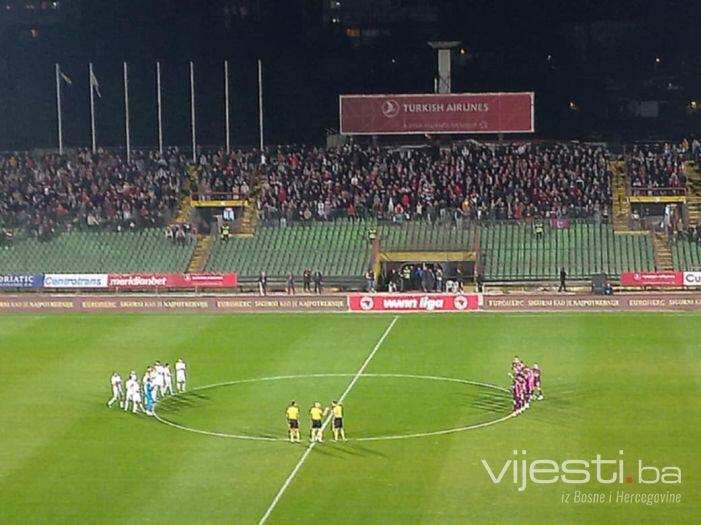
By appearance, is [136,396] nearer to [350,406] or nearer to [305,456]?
[350,406]

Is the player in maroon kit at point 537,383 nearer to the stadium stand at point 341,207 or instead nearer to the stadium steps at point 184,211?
the stadium stand at point 341,207

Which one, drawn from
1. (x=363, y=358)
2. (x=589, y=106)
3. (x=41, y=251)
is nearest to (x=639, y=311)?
(x=363, y=358)

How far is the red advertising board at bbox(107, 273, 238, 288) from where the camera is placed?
225 ft

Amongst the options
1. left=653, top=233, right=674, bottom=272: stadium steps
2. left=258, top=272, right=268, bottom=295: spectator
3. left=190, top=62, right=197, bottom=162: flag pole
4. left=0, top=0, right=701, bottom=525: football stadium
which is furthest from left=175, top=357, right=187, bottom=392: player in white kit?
left=190, top=62, right=197, bottom=162: flag pole

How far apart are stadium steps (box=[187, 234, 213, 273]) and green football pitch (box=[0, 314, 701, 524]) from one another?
13.6 metres

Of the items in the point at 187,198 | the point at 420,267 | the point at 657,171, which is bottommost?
the point at 420,267

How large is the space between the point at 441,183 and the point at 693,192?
1293cm

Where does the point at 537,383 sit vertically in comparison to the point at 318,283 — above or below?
below

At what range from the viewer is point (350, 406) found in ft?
132

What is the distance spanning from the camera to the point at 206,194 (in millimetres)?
76688

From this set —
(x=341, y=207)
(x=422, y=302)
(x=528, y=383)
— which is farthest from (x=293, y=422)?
(x=341, y=207)

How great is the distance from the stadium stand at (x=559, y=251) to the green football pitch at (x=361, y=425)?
10.4 metres

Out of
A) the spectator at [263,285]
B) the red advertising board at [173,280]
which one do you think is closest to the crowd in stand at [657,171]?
the spectator at [263,285]

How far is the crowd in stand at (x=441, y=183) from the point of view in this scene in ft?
238
